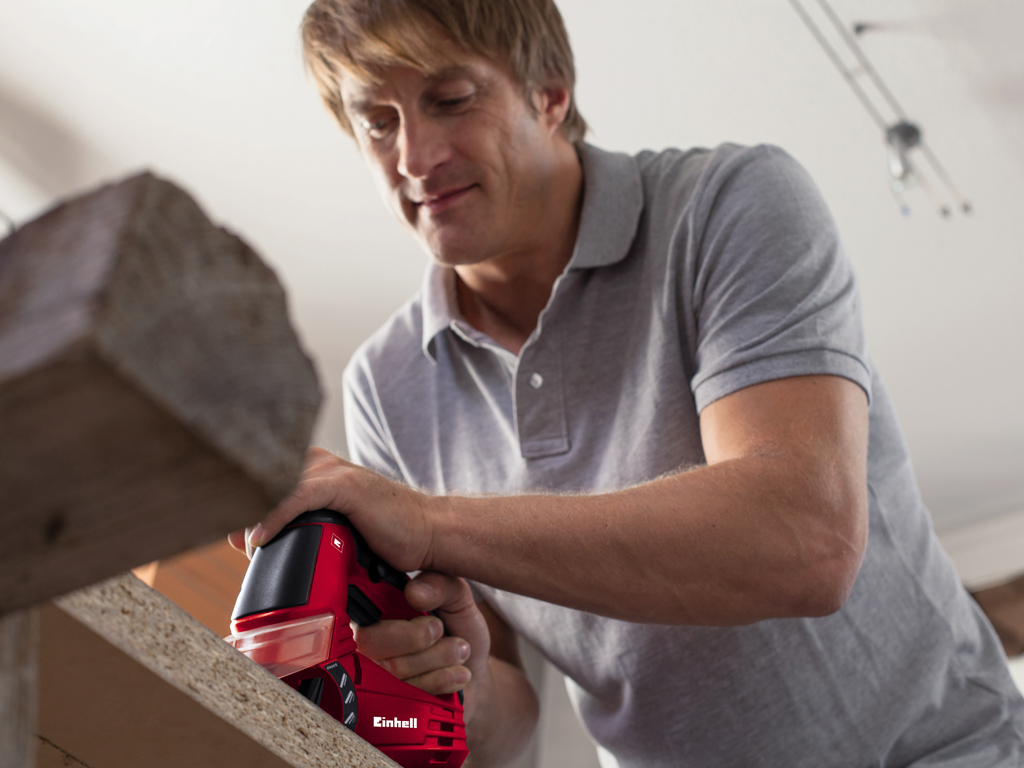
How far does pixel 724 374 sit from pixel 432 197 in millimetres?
465

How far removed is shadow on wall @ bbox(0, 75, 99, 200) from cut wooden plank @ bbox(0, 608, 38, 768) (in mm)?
2822

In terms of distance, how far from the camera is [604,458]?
1049 millimetres

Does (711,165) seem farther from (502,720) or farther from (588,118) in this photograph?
(588,118)

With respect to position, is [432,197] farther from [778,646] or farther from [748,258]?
[778,646]

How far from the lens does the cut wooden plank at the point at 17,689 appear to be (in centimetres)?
21

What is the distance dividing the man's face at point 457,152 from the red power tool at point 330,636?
55cm

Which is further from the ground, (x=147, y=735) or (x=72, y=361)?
(x=72, y=361)

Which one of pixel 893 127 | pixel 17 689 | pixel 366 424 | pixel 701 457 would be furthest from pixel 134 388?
pixel 893 127

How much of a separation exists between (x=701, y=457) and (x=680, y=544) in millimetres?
309

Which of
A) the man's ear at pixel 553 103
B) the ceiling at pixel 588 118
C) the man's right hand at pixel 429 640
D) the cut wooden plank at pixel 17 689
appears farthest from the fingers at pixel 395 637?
the ceiling at pixel 588 118

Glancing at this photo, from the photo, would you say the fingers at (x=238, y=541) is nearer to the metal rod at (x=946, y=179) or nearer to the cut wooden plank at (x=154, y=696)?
the cut wooden plank at (x=154, y=696)

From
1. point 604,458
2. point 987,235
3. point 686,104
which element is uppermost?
point 604,458

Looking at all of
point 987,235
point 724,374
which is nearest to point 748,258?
point 724,374

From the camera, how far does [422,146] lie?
1082 millimetres
